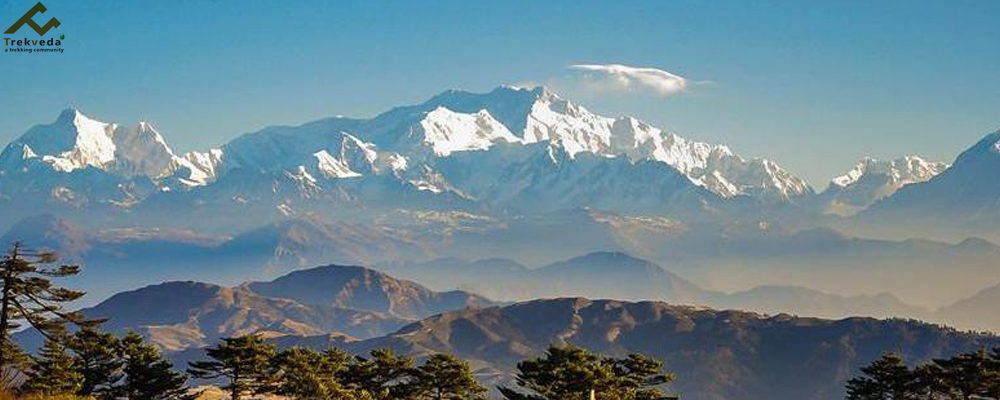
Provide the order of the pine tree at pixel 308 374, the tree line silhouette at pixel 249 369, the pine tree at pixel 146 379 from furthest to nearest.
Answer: the pine tree at pixel 146 379 < the pine tree at pixel 308 374 < the tree line silhouette at pixel 249 369

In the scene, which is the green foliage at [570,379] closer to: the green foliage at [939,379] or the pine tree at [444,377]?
the pine tree at [444,377]

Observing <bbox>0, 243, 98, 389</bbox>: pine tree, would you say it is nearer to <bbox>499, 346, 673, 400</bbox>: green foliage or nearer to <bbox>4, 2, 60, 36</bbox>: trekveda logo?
<bbox>499, 346, 673, 400</bbox>: green foliage

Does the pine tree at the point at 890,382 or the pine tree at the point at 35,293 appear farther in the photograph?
the pine tree at the point at 890,382

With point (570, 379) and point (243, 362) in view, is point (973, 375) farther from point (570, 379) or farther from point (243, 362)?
point (243, 362)

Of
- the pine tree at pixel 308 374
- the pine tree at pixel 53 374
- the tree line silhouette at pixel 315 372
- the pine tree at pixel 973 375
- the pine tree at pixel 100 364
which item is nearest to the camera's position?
the tree line silhouette at pixel 315 372

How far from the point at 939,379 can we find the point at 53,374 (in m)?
85.1

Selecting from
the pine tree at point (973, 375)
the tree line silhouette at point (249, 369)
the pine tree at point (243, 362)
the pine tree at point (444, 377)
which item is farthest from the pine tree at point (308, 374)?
the pine tree at point (973, 375)

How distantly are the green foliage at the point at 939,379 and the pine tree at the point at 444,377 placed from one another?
45152 millimetres

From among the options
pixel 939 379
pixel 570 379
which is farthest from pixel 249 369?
pixel 939 379

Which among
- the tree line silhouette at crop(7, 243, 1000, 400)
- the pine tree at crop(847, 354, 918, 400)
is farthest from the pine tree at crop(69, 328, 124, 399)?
the pine tree at crop(847, 354, 918, 400)

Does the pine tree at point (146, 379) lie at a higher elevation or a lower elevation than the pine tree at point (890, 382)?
lower

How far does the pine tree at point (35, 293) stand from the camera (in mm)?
68250

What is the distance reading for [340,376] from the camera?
12219cm

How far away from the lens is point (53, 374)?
317ft
